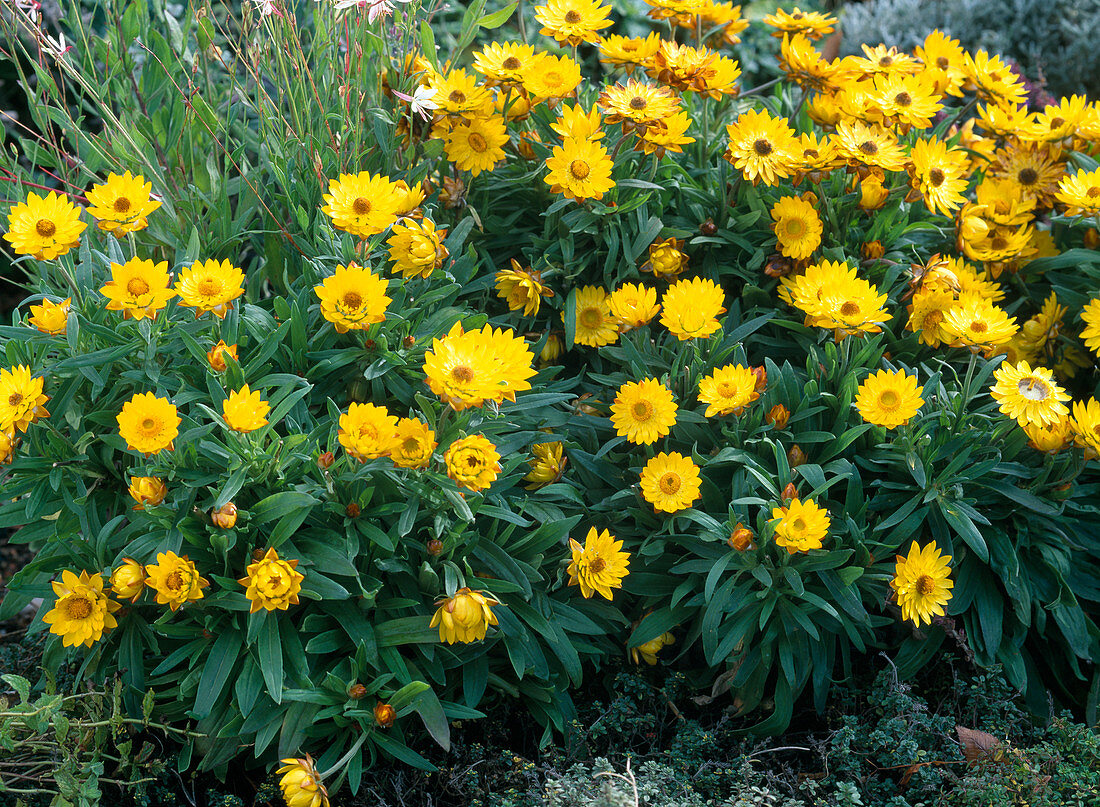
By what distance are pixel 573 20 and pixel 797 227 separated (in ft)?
2.47

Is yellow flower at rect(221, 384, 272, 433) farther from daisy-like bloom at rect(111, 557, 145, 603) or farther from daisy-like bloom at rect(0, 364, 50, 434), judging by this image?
daisy-like bloom at rect(0, 364, 50, 434)

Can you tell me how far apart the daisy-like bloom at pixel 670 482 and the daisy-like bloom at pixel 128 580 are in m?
1.02

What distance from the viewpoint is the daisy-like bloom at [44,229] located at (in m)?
1.92

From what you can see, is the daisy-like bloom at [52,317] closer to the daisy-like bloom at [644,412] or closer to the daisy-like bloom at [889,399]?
the daisy-like bloom at [644,412]

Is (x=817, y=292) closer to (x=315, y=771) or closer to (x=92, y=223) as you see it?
(x=315, y=771)

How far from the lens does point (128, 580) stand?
179cm

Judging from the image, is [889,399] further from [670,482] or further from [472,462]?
[472,462]

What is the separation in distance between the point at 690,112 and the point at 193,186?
1394mm

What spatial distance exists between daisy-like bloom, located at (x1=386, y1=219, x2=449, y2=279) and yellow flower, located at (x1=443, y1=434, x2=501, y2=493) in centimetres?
52

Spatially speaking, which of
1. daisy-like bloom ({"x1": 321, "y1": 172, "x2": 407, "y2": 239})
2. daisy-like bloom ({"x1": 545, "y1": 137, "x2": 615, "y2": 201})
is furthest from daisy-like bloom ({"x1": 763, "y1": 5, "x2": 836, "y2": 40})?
daisy-like bloom ({"x1": 321, "y1": 172, "x2": 407, "y2": 239})

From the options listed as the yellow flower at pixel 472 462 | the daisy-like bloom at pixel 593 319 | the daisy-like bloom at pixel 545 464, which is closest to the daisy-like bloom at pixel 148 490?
the yellow flower at pixel 472 462

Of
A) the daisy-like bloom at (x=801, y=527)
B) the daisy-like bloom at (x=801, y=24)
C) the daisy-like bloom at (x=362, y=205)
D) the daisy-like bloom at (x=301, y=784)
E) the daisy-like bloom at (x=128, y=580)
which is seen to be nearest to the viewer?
the daisy-like bloom at (x=301, y=784)

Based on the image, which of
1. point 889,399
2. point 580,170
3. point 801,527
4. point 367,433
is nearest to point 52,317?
point 367,433

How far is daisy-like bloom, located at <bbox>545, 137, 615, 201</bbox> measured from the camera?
86.6 inches
